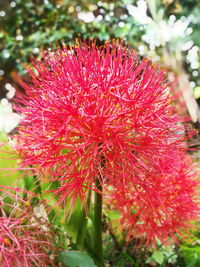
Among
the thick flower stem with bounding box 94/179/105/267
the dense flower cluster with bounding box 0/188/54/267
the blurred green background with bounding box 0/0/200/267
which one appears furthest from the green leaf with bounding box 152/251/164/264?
the blurred green background with bounding box 0/0/200/267

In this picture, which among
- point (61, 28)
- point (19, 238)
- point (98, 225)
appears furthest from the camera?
point (61, 28)

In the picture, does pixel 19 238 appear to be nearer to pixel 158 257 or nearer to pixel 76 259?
pixel 76 259

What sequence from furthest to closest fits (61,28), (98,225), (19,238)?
1. (61,28)
2. (98,225)
3. (19,238)

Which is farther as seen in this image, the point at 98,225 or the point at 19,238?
the point at 98,225

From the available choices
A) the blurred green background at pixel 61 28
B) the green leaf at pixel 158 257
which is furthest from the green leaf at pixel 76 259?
the blurred green background at pixel 61 28

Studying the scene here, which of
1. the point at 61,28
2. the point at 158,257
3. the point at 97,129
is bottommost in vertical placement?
the point at 158,257

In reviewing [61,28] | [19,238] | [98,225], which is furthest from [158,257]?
[61,28]

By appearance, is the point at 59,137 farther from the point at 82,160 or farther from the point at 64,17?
the point at 64,17
